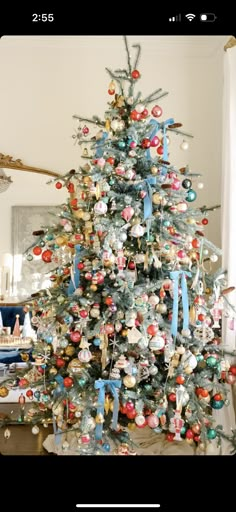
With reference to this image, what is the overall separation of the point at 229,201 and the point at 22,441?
165cm

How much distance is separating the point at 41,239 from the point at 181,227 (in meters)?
0.62

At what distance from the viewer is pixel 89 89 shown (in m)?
3.52

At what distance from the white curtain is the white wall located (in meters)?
0.63

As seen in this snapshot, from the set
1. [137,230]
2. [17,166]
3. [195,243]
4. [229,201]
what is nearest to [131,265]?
[137,230]

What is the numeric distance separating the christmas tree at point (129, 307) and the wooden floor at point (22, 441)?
0.35m

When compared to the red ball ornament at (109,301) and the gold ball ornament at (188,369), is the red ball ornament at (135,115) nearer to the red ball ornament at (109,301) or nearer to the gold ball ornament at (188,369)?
the red ball ornament at (109,301)

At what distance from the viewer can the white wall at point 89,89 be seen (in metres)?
3.48

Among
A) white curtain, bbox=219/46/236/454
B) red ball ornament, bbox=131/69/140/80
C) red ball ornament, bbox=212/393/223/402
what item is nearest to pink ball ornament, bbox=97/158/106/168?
red ball ornament, bbox=131/69/140/80

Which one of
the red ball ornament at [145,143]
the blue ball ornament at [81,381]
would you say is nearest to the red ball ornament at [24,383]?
the blue ball ornament at [81,381]

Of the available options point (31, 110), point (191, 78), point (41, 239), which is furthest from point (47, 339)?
point (191, 78)

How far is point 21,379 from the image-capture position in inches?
89.0

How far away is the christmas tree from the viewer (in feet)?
6.49
